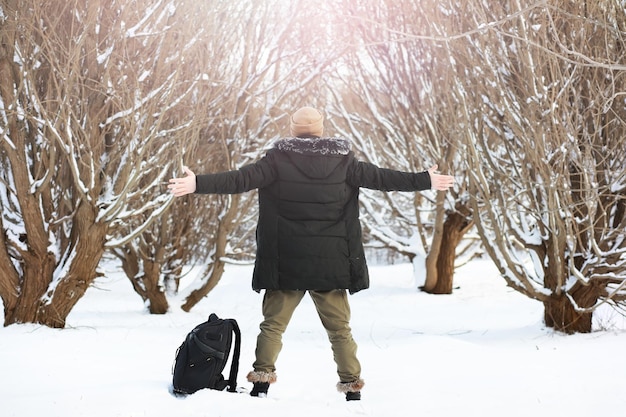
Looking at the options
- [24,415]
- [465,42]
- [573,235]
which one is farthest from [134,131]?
[573,235]

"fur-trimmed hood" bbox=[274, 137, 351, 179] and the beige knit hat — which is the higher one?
the beige knit hat

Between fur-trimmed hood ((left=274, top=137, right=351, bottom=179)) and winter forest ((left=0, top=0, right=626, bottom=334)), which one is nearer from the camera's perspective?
fur-trimmed hood ((left=274, top=137, right=351, bottom=179))

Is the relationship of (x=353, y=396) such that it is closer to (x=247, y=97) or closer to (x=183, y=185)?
(x=183, y=185)

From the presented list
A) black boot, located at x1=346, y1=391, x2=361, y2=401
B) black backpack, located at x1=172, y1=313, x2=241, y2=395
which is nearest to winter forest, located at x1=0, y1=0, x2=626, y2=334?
black boot, located at x1=346, y1=391, x2=361, y2=401

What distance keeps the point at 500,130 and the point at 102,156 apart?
401cm

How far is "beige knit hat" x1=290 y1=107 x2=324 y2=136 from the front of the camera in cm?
356

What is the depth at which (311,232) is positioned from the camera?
11.1 feet

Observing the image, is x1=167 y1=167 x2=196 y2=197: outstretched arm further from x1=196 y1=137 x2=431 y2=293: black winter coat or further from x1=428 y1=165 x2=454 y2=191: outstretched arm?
x1=428 y1=165 x2=454 y2=191: outstretched arm

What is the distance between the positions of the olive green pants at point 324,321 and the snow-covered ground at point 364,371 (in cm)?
20

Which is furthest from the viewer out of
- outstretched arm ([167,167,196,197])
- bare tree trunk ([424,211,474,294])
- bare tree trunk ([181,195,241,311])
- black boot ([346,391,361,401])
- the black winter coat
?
bare tree trunk ([424,211,474,294])

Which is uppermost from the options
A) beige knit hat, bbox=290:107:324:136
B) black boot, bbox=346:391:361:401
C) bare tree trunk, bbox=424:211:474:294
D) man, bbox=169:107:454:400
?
beige knit hat, bbox=290:107:324:136

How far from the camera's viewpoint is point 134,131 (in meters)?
6.36

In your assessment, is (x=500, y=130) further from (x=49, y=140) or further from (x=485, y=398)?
(x=49, y=140)

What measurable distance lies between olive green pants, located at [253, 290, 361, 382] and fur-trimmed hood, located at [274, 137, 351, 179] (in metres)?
0.65
